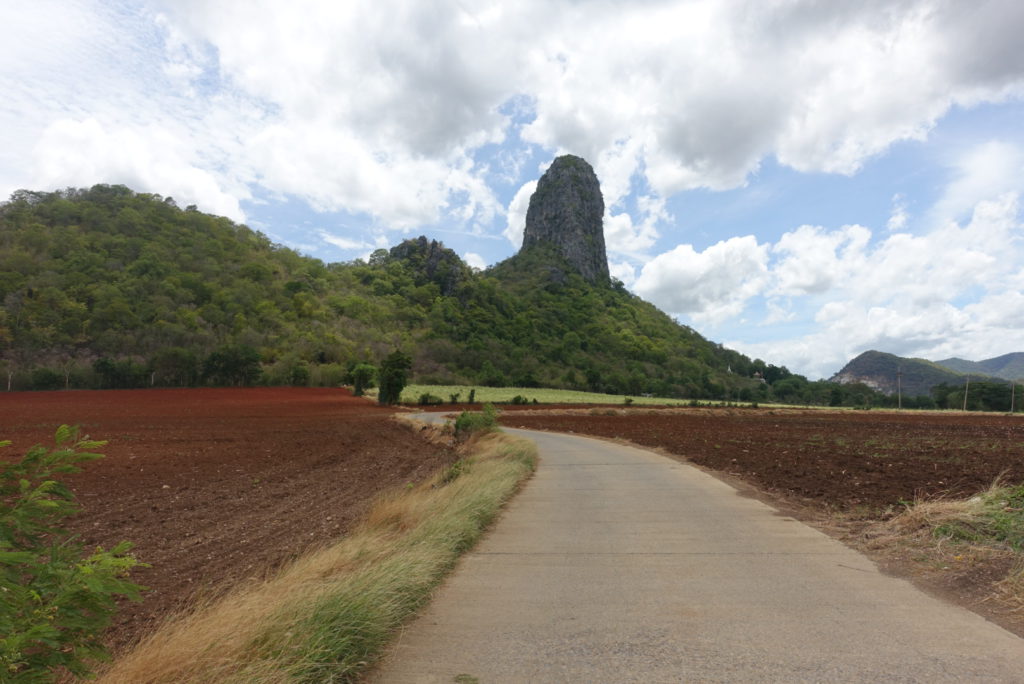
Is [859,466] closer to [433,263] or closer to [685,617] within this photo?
[685,617]

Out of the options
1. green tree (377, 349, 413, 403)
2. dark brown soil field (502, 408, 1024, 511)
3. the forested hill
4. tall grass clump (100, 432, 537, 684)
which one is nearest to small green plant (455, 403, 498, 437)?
dark brown soil field (502, 408, 1024, 511)

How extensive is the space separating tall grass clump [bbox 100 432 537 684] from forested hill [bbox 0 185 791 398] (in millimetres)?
72536

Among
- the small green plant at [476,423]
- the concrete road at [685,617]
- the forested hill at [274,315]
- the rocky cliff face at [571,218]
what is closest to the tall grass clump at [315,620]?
the concrete road at [685,617]

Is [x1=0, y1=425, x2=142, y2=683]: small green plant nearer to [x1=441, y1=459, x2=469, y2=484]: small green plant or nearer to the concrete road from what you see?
the concrete road

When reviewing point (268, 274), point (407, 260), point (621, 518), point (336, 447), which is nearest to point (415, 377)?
point (268, 274)

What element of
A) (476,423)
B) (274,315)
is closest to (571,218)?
(274,315)

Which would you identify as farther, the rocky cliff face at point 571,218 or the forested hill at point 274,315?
the rocky cliff face at point 571,218

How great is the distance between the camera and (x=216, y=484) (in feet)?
51.8

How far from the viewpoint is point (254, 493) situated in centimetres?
1460

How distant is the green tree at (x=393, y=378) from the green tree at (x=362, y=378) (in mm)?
13184

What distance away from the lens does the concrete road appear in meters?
3.49

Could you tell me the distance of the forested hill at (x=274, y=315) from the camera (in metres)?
68.1

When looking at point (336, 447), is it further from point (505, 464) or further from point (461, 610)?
point (461, 610)

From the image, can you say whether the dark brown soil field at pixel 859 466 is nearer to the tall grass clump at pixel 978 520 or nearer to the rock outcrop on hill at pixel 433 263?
the tall grass clump at pixel 978 520
